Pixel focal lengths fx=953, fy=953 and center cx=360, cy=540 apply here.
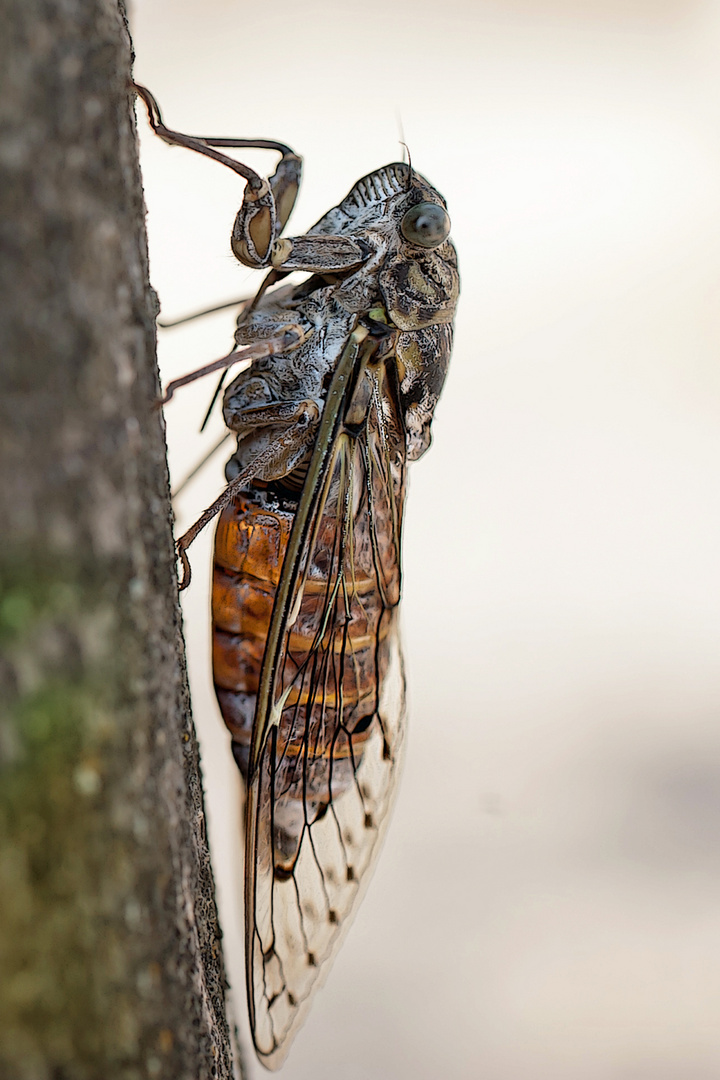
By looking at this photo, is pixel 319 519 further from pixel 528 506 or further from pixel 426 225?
pixel 528 506

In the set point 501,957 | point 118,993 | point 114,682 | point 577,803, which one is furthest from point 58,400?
point 577,803

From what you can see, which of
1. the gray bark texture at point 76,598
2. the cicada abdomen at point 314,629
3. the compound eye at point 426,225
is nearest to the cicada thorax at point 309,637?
the cicada abdomen at point 314,629

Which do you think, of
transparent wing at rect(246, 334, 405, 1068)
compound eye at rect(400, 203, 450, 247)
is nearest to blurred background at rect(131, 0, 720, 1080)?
transparent wing at rect(246, 334, 405, 1068)

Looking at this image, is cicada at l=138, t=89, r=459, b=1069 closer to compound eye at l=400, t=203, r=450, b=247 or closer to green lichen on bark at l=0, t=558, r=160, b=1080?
compound eye at l=400, t=203, r=450, b=247

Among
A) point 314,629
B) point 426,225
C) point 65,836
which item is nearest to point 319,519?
point 314,629

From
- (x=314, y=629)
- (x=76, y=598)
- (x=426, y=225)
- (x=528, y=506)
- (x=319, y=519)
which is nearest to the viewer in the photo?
(x=76, y=598)
